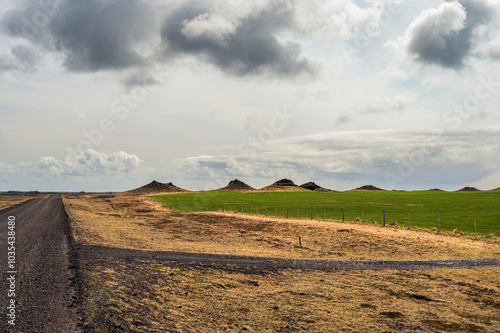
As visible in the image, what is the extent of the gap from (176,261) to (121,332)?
9.99 metres

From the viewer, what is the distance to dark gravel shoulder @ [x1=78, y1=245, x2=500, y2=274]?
18.5 m

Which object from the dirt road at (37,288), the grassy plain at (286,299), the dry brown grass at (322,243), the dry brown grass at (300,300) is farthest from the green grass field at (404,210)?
the dirt road at (37,288)

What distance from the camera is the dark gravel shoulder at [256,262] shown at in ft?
60.7

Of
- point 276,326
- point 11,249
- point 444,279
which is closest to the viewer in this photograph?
point 276,326

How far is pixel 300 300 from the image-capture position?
13.0 m

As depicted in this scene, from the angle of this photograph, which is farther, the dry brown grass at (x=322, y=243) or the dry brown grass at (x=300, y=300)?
the dry brown grass at (x=322, y=243)

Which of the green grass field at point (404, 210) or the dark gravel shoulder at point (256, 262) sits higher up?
the dark gravel shoulder at point (256, 262)

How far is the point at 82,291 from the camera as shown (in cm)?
1224

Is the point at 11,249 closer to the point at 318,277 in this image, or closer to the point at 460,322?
the point at 318,277

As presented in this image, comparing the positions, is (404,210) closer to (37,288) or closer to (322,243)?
(322,243)

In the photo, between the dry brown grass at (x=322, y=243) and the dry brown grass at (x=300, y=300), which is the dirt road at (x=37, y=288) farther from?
the dry brown grass at (x=322, y=243)

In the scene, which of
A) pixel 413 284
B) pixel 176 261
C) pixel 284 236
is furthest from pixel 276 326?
pixel 284 236

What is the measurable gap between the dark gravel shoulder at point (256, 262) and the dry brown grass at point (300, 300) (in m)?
1.26

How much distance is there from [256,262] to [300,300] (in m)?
7.14
